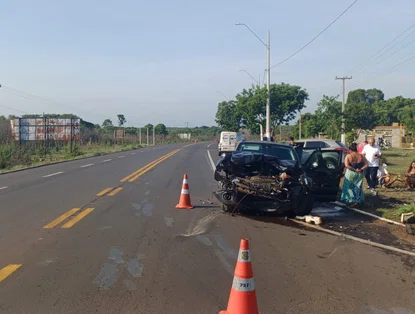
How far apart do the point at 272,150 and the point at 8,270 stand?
25.4ft

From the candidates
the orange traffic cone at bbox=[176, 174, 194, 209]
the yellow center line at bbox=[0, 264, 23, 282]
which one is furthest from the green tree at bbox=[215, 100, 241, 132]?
the yellow center line at bbox=[0, 264, 23, 282]

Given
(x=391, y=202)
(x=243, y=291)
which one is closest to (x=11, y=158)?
(x=391, y=202)

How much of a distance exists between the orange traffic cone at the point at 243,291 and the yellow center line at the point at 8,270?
2869 mm

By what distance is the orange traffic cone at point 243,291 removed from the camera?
4367mm

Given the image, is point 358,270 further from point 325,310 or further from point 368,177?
point 368,177

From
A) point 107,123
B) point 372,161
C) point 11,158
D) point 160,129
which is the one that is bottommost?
point 11,158

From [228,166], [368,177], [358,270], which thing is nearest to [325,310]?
[358,270]

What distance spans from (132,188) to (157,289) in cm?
987

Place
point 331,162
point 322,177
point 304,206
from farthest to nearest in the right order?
1. point 331,162
2. point 322,177
3. point 304,206

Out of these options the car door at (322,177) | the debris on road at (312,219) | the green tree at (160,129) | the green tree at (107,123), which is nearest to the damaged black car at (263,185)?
the debris on road at (312,219)

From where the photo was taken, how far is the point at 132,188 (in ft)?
49.3

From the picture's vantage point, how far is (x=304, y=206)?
10180mm

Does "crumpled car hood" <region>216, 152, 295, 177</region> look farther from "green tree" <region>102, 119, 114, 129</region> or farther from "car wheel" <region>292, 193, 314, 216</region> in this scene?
"green tree" <region>102, 119, 114, 129</region>

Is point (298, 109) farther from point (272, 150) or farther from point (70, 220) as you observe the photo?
point (70, 220)
